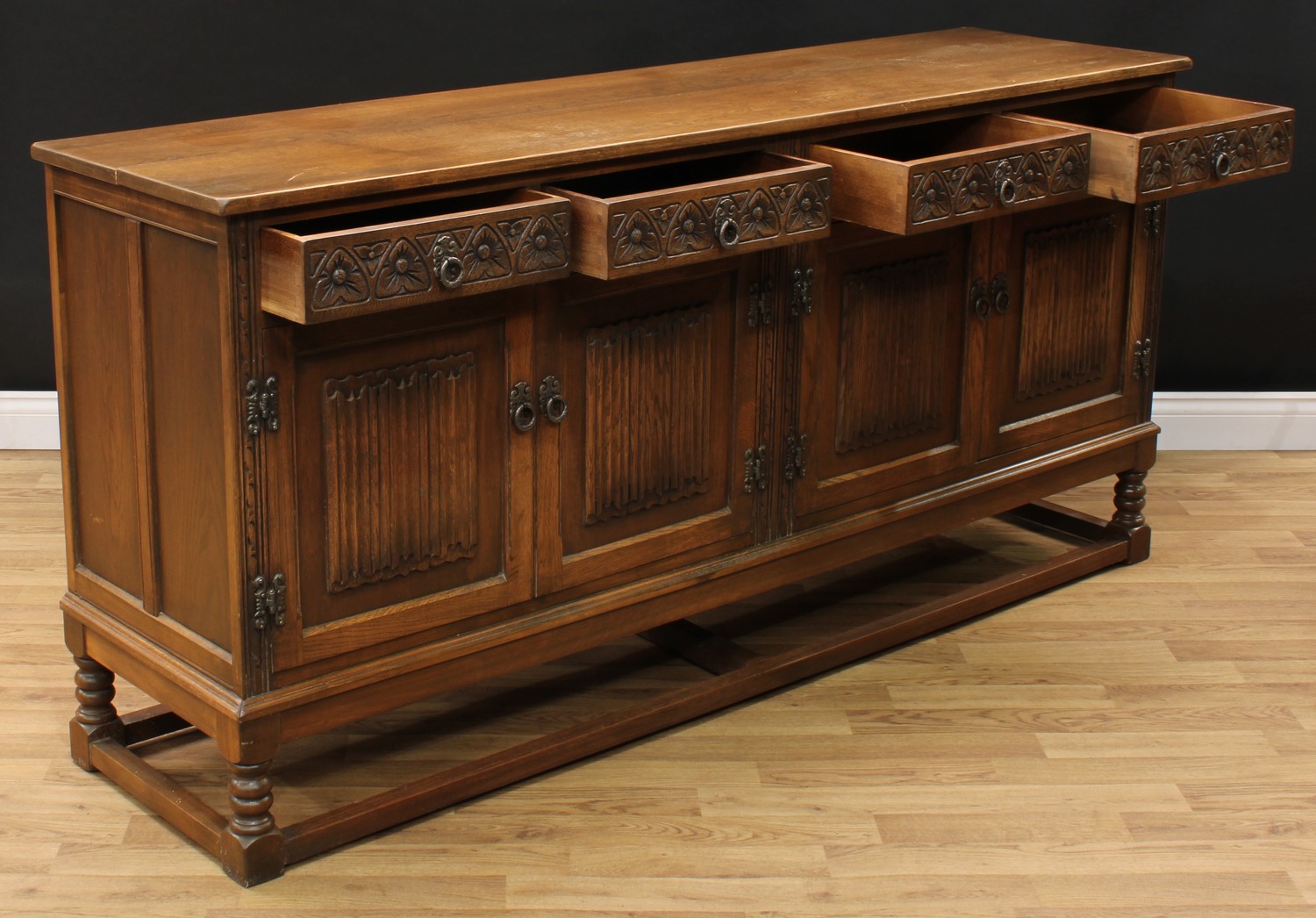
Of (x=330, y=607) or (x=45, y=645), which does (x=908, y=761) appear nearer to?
(x=330, y=607)

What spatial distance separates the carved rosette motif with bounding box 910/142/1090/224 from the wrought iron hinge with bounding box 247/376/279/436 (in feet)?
3.60

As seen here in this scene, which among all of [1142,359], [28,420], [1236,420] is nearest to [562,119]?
[1142,359]

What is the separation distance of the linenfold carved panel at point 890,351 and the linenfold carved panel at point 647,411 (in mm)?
340

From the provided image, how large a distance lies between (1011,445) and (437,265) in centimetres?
161

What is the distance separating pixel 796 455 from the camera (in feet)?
11.2

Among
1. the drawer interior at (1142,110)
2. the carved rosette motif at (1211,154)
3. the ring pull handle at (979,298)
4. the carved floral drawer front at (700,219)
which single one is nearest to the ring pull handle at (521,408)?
the carved floral drawer front at (700,219)

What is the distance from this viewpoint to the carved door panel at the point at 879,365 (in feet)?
11.1

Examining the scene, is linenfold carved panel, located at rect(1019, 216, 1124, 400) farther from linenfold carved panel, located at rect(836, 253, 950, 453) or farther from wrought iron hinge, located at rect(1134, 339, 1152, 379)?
linenfold carved panel, located at rect(836, 253, 950, 453)

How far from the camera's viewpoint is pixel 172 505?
2824 millimetres

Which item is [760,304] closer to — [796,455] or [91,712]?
[796,455]

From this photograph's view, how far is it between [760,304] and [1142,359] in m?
1.18

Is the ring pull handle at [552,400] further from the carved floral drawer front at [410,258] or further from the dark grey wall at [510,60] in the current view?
the dark grey wall at [510,60]

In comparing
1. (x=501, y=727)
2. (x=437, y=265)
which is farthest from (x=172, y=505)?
(x=501, y=727)

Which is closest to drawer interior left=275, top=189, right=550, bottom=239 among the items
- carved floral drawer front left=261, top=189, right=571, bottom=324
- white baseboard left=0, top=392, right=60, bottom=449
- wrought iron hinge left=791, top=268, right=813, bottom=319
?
carved floral drawer front left=261, top=189, right=571, bottom=324
